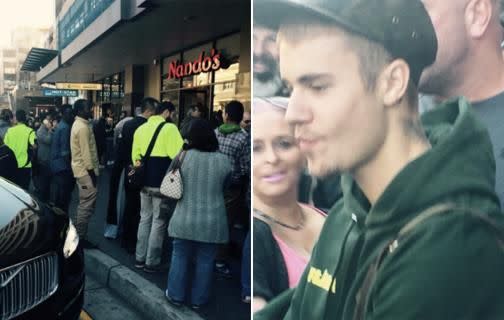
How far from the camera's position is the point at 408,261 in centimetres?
137

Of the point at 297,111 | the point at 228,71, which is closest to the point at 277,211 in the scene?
the point at 297,111

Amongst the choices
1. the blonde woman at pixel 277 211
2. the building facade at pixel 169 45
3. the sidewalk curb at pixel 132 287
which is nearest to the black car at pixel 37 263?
the sidewalk curb at pixel 132 287

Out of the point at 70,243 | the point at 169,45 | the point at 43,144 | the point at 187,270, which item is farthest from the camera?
the point at 169,45

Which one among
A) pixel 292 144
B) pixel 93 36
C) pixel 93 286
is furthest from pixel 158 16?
pixel 292 144

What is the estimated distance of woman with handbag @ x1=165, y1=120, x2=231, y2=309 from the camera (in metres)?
3.80

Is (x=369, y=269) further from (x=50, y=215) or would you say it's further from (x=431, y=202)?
(x=50, y=215)

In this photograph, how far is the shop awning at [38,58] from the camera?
822 inches

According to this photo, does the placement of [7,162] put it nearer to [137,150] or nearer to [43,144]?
[43,144]

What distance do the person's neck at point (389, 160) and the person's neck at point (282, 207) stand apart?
28 cm

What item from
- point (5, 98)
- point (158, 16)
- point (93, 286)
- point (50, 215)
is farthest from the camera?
point (5, 98)

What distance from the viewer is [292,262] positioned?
5.72ft

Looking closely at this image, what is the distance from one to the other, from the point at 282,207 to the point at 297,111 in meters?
0.39

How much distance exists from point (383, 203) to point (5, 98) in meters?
88.2

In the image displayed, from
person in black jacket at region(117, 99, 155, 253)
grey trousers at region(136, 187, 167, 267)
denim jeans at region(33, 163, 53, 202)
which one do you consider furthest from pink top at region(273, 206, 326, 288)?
denim jeans at region(33, 163, 53, 202)
